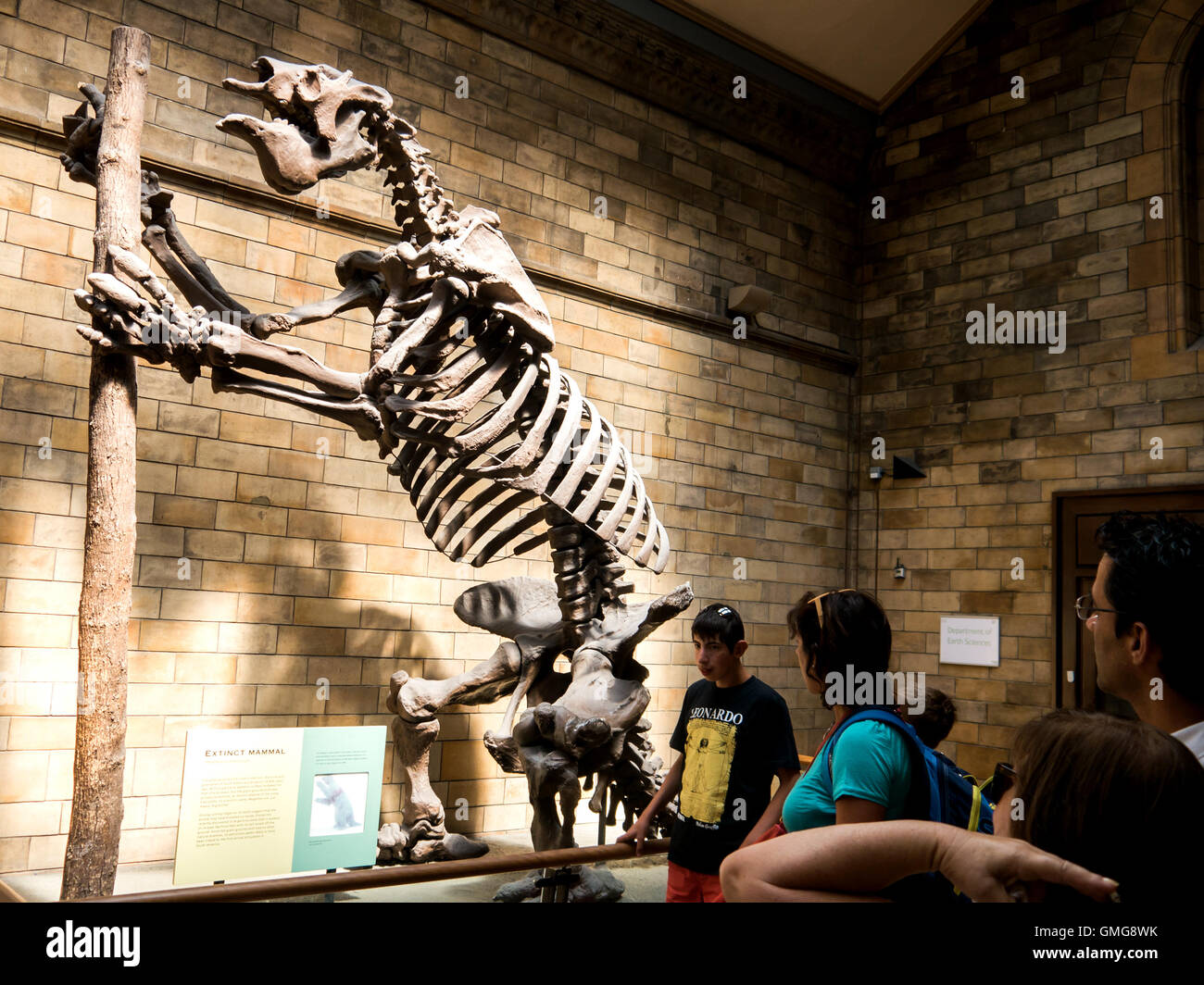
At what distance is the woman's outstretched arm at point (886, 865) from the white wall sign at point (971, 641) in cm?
777

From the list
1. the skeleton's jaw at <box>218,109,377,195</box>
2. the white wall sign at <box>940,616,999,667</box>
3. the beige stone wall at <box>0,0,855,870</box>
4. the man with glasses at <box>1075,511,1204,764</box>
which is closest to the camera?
the man with glasses at <box>1075,511,1204,764</box>

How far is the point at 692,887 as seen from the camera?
288 centimetres

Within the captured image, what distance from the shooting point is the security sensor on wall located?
8195 millimetres

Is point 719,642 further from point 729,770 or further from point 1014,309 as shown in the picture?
point 1014,309

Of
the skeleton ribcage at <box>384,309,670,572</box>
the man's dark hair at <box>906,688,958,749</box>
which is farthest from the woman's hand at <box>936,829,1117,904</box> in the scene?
the skeleton ribcage at <box>384,309,670,572</box>

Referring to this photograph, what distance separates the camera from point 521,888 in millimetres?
4164

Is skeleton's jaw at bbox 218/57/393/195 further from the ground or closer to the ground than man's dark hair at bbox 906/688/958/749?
→ further from the ground

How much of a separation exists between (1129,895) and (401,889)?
3659 millimetres

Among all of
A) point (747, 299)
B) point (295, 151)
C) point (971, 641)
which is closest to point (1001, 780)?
point (295, 151)

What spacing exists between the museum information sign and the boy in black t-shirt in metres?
1.28

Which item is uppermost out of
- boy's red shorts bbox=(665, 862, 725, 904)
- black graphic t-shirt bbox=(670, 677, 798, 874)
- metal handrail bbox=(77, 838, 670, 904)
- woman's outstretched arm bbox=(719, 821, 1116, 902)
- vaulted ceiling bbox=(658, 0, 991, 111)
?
→ vaulted ceiling bbox=(658, 0, 991, 111)

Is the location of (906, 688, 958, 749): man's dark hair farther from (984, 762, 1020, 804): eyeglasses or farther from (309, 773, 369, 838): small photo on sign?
(309, 773, 369, 838): small photo on sign

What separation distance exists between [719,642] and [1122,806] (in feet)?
6.72

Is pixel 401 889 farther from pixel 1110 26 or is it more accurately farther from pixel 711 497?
pixel 1110 26
